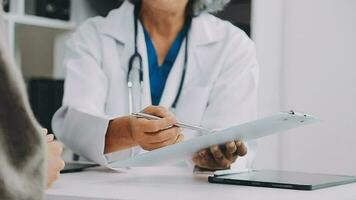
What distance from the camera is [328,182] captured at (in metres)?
0.86

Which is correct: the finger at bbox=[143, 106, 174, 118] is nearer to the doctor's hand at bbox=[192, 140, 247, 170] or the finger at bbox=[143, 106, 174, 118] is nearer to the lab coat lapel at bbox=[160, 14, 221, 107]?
the doctor's hand at bbox=[192, 140, 247, 170]

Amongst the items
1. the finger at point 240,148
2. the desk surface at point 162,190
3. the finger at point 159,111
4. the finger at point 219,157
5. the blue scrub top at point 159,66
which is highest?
the blue scrub top at point 159,66

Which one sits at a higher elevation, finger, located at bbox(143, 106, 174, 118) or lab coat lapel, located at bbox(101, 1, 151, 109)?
lab coat lapel, located at bbox(101, 1, 151, 109)

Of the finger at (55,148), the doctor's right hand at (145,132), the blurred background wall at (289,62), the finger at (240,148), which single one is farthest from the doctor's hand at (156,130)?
the blurred background wall at (289,62)

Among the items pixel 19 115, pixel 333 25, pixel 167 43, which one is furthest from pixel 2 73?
pixel 333 25

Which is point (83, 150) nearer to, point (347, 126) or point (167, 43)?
point (167, 43)

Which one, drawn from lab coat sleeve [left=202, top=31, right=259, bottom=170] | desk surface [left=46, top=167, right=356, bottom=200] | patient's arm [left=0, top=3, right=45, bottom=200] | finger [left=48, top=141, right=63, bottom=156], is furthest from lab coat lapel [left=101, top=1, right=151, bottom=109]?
patient's arm [left=0, top=3, right=45, bottom=200]

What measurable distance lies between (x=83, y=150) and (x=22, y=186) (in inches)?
28.3

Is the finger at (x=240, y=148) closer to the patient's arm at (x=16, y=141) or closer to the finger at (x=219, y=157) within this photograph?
the finger at (x=219, y=157)

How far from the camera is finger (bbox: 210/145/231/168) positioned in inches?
40.7

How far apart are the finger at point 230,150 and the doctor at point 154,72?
0.39 ft

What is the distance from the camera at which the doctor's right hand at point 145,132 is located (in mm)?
1024

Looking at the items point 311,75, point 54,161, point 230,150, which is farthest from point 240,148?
point 311,75

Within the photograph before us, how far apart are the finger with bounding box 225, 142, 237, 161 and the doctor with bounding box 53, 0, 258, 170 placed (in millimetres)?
119
